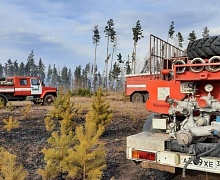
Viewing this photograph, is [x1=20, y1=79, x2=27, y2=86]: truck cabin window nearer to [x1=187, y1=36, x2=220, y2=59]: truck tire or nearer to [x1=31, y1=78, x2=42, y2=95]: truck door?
[x1=31, y1=78, x2=42, y2=95]: truck door

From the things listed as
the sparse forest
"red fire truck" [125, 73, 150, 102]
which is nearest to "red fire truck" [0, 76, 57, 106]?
"red fire truck" [125, 73, 150, 102]

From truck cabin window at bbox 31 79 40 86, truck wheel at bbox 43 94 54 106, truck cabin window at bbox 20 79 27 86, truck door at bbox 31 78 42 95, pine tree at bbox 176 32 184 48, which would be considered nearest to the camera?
truck cabin window at bbox 20 79 27 86

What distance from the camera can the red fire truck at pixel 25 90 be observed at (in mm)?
17969

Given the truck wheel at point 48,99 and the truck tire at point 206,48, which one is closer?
the truck tire at point 206,48

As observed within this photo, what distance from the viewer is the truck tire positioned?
367 cm

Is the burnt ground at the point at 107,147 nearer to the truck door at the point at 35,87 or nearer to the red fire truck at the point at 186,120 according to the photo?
the red fire truck at the point at 186,120

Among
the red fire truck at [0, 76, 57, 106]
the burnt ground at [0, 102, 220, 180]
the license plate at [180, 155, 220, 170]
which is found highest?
the red fire truck at [0, 76, 57, 106]

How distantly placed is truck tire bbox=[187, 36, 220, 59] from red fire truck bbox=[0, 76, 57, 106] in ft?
50.8

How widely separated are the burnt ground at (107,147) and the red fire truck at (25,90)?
893cm

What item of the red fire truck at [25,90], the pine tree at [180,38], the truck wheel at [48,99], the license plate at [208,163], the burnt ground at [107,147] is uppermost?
the pine tree at [180,38]

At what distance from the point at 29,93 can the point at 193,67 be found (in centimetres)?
1625

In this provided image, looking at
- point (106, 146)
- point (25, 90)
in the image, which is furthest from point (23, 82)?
point (106, 146)

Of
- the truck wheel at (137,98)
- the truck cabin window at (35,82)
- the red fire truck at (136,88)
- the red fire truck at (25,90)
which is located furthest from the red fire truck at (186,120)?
the truck wheel at (137,98)

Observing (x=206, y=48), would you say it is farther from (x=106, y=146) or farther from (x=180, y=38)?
(x=180, y=38)
